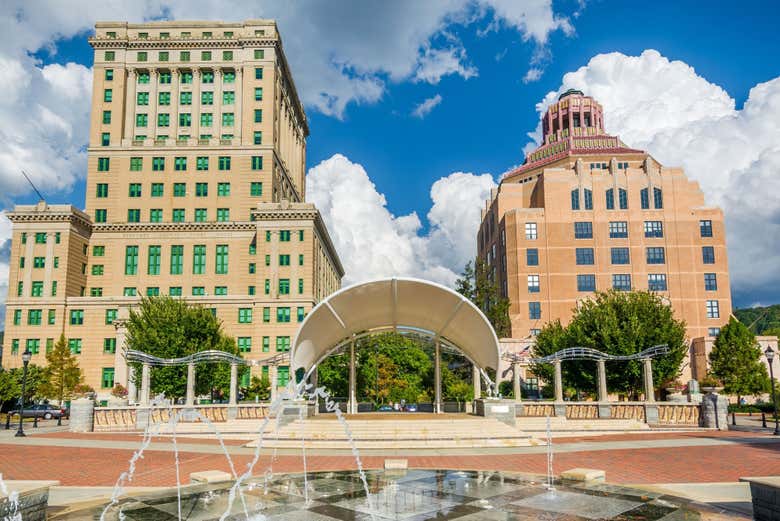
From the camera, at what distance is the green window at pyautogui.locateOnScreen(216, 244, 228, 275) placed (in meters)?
68.6

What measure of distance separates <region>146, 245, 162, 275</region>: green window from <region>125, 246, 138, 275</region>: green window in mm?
1550

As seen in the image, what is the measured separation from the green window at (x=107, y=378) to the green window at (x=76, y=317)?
19.3 feet

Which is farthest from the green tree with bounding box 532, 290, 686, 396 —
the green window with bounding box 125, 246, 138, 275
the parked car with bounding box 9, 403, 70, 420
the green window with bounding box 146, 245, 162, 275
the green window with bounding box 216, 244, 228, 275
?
the green window with bounding box 125, 246, 138, 275

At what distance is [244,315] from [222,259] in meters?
7.57

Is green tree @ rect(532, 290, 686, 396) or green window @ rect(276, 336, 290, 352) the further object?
green window @ rect(276, 336, 290, 352)

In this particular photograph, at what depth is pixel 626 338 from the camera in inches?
1502

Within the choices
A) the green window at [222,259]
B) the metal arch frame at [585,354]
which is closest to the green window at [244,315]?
the green window at [222,259]

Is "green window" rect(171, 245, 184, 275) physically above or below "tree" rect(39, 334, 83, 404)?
above

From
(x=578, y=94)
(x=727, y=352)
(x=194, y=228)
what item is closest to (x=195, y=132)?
(x=194, y=228)

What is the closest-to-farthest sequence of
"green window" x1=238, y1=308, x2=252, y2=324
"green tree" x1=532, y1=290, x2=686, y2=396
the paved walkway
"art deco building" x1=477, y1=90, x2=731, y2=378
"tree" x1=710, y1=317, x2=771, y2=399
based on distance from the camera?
the paved walkway → "green tree" x1=532, y1=290, x2=686, y2=396 → "tree" x1=710, y1=317, x2=771, y2=399 → "green window" x1=238, y1=308, x2=252, y2=324 → "art deco building" x1=477, y1=90, x2=731, y2=378

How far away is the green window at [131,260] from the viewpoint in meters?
68.6

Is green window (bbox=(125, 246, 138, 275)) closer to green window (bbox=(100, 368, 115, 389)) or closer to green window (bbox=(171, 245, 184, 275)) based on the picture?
green window (bbox=(171, 245, 184, 275))

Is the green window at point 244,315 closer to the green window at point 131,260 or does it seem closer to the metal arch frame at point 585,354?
the green window at point 131,260

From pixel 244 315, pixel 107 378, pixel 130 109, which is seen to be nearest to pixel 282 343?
pixel 244 315
